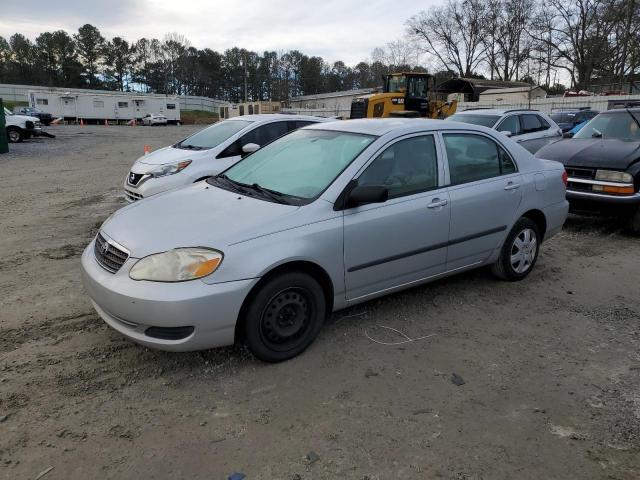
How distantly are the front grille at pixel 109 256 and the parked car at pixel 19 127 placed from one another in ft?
78.8

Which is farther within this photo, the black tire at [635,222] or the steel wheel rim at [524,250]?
the black tire at [635,222]

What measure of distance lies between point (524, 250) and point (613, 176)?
9.08ft

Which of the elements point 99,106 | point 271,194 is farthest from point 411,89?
point 99,106

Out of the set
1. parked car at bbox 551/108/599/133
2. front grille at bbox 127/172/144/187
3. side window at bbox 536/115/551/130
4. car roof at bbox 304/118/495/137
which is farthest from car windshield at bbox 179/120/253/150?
parked car at bbox 551/108/599/133

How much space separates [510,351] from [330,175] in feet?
6.36

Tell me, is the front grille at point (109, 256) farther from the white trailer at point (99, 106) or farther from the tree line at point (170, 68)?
the tree line at point (170, 68)

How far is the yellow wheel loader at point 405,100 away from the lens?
20.7 metres

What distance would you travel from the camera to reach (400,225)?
3.88 meters

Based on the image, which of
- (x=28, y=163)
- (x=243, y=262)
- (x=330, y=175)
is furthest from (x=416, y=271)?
(x=28, y=163)

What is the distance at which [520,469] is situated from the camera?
2.49 meters

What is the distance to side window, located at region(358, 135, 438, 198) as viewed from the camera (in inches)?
154

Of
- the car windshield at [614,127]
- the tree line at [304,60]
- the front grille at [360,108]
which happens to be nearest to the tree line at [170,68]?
the tree line at [304,60]

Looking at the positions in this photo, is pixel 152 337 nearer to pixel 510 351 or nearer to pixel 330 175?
pixel 330 175

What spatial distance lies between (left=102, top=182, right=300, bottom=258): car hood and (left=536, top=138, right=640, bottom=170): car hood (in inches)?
215
